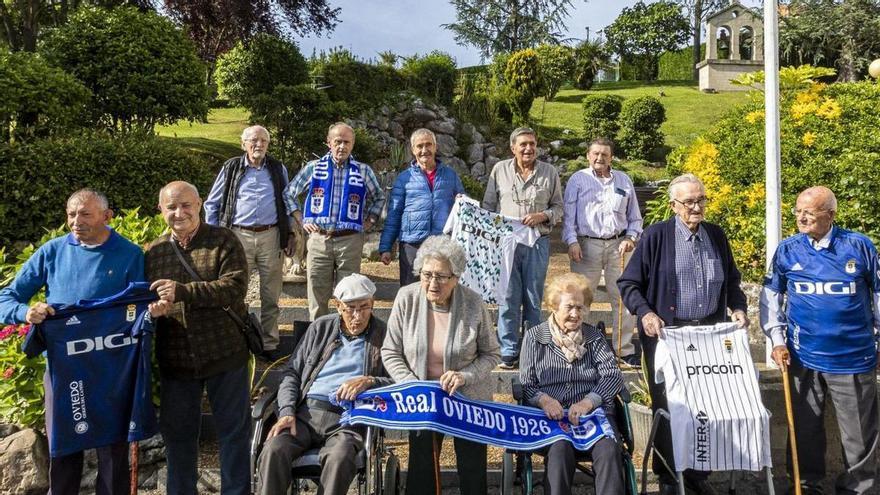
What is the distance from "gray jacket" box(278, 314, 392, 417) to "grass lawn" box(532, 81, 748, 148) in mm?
16519

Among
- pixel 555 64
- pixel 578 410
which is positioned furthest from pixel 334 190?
pixel 555 64

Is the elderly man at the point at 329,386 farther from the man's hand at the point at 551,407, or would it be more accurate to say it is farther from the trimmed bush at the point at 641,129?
the trimmed bush at the point at 641,129

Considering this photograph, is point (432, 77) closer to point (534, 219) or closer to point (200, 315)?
point (534, 219)

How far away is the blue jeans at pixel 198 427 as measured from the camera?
13.4 feet

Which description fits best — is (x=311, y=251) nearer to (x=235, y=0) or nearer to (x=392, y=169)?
(x=392, y=169)

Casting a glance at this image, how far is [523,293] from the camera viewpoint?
19.5ft

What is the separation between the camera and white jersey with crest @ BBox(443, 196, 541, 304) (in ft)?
19.0

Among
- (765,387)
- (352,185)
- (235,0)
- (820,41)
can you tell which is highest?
(820,41)

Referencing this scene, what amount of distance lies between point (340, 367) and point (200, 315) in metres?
0.84

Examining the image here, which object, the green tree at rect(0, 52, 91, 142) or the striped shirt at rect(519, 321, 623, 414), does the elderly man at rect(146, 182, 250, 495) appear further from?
the green tree at rect(0, 52, 91, 142)

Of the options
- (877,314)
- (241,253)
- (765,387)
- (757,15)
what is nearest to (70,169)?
(241,253)

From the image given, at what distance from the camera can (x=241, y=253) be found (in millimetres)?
4145

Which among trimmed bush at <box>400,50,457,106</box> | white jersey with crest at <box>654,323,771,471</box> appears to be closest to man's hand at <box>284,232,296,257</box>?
white jersey with crest at <box>654,323,771,471</box>

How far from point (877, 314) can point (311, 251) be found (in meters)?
4.04
